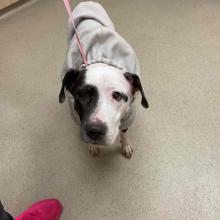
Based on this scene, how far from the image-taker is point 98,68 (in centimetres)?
129

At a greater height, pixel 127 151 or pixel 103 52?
pixel 103 52

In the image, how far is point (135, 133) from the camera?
1.76m

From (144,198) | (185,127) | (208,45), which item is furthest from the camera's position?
(208,45)

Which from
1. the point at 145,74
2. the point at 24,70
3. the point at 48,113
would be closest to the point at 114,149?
the point at 48,113

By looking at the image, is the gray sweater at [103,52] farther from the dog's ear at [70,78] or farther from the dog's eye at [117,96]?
the dog's eye at [117,96]

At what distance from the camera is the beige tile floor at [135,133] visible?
4.95ft

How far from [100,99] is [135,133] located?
22.0 inches

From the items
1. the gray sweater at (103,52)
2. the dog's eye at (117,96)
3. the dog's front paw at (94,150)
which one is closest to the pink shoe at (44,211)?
the dog's front paw at (94,150)

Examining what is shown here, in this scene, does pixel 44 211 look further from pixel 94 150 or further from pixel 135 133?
pixel 135 133

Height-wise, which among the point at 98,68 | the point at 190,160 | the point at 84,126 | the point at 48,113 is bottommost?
the point at 190,160

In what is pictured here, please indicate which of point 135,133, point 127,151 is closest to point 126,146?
point 127,151

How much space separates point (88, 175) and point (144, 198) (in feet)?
0.91

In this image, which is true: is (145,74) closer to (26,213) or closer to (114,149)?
(114,149)

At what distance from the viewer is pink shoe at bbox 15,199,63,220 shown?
1.38m
